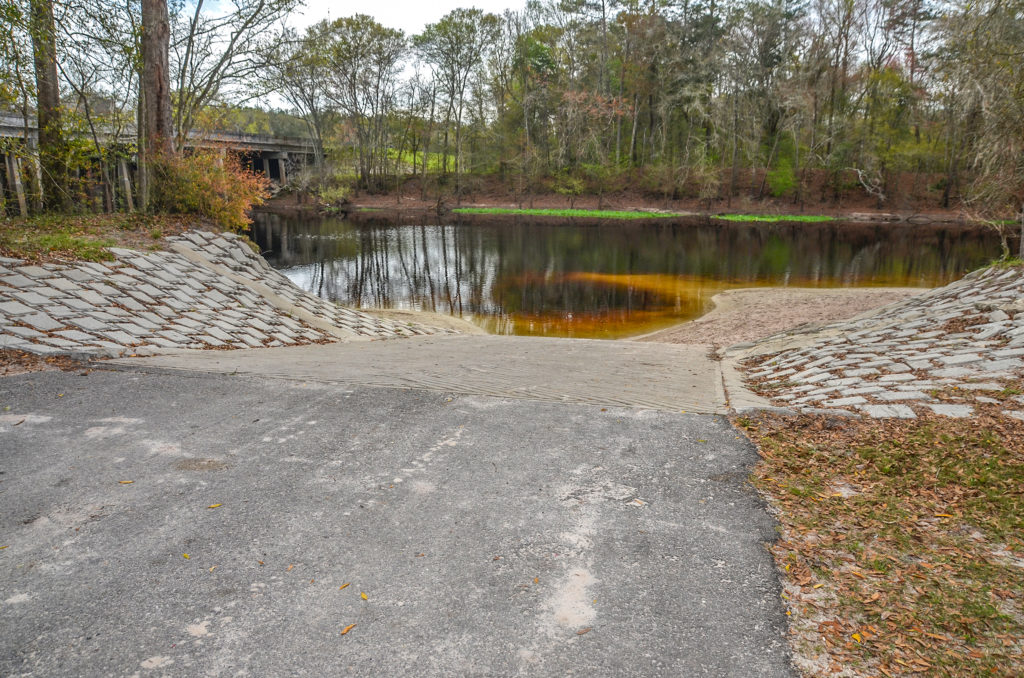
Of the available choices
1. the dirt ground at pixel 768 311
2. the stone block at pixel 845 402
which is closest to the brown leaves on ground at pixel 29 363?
the stone block at pixel 845 402

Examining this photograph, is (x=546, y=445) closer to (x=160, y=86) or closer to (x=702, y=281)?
(x=160, y=86)

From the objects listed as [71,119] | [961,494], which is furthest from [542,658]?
[71,119]

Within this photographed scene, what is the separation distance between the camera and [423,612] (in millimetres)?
2967

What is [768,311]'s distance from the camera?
17156 millimetres

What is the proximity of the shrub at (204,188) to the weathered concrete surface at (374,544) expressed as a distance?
943 cm

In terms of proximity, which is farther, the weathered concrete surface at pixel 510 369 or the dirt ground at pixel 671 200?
the dirt ground at pixel 671 200

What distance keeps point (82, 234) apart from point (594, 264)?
20.2 metres

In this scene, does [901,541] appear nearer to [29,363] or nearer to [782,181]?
[29,363]

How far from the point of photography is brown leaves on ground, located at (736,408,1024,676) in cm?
269

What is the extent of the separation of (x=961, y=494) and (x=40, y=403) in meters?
7.46

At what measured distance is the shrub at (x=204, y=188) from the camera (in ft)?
45.0

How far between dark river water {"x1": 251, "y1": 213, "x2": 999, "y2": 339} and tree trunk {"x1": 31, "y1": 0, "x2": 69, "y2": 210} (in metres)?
8.78

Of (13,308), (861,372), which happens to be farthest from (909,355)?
(13,308)

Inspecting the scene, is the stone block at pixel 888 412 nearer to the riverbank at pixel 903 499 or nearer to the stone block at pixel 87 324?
the riverbank at pixel 903 499
